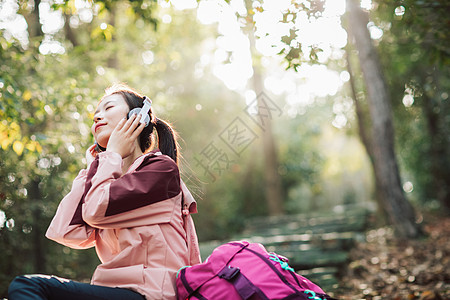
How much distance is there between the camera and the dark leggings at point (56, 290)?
160cm

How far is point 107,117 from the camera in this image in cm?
229

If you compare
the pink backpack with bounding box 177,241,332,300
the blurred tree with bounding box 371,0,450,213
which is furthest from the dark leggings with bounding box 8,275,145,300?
the blurred tree with bounding box 371,0,450,213

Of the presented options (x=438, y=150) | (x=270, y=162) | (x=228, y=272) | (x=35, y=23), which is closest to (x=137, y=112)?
(x=228, y=272)

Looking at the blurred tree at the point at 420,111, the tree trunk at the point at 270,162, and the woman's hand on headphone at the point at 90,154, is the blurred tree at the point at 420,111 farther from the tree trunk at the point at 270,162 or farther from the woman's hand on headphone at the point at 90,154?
the woman's hand on headphone at the point at 90,154

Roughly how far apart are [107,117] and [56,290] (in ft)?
3.14

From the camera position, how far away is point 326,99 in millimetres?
14781

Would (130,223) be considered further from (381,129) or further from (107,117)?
(381,129)

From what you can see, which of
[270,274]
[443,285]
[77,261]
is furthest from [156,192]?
[77,261]

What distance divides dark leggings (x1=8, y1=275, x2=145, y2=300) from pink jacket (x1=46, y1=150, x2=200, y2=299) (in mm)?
75

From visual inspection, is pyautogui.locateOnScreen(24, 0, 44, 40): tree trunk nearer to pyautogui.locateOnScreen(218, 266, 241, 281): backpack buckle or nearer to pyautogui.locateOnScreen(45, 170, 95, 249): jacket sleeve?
pyautogui.locateOnScreen(45, 170, 95, 249): jacket sleeve

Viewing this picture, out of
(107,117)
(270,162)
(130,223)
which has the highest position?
(107,117)

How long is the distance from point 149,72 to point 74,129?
573 cm

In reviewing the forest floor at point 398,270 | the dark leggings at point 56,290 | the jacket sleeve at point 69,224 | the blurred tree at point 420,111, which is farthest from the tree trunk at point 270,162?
the dark leggings at point 56,290

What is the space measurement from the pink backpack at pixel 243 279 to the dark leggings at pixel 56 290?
246mm
